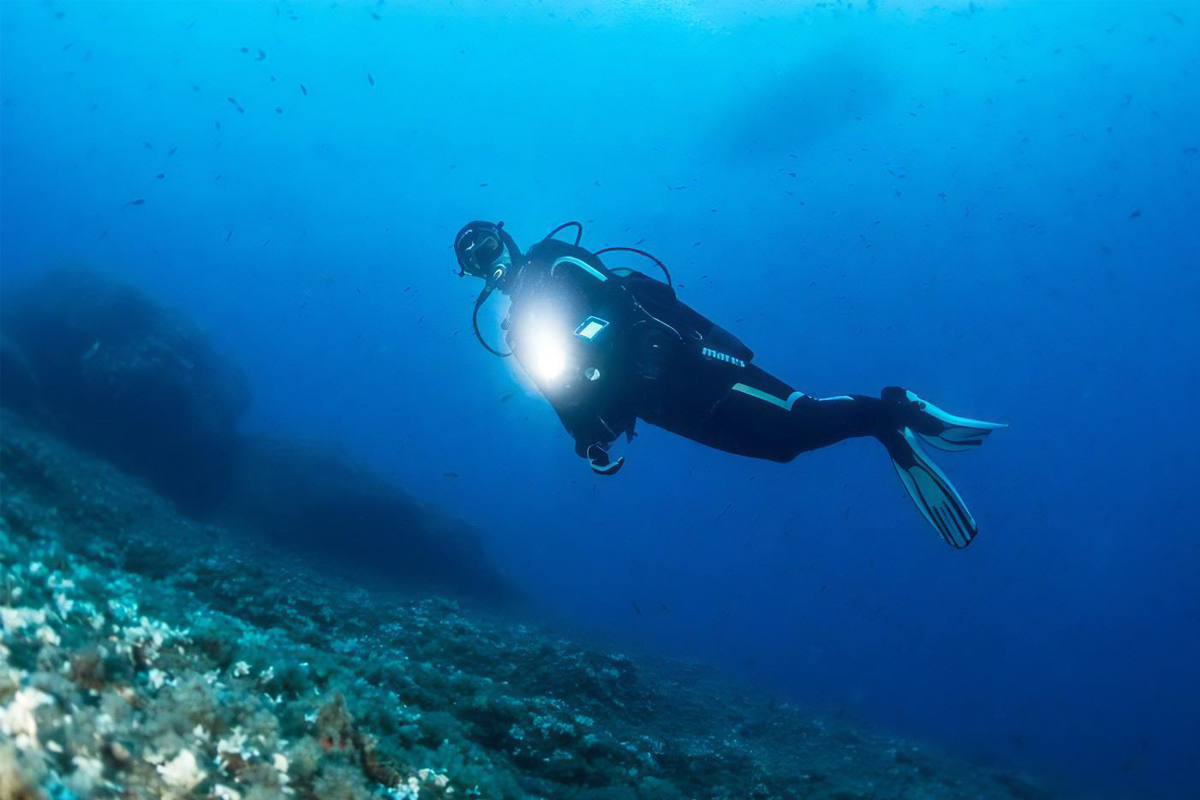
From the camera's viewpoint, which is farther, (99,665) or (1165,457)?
(1165,457)

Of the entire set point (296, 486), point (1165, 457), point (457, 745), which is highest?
point (1165, 457)

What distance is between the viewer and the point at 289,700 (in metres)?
3.13

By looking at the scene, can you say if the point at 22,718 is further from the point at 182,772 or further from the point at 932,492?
the point at 932,492

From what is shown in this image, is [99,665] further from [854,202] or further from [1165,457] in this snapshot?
[1165,457]

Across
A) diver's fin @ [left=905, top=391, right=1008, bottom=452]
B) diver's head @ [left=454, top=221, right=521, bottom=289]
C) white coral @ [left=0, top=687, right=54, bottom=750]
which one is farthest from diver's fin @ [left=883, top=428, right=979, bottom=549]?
white coral @ [left=0, top=687, right=54, bottom=750]

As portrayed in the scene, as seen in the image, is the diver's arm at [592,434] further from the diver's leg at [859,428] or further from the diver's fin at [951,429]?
the diver's fin at [951,429]

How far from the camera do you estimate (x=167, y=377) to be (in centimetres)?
1672

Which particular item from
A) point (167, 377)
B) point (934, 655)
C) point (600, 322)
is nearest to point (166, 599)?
point (600, 322)

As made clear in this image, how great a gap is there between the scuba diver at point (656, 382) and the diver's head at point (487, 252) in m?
0.01

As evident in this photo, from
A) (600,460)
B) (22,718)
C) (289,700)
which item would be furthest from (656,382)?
(22,718)

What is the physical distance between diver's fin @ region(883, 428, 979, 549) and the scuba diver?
12mm

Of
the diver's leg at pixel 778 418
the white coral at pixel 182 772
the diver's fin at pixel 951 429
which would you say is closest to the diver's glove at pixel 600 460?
the diver's leg at pixel 778 418

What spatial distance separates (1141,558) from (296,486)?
3821 inches

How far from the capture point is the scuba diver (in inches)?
239
